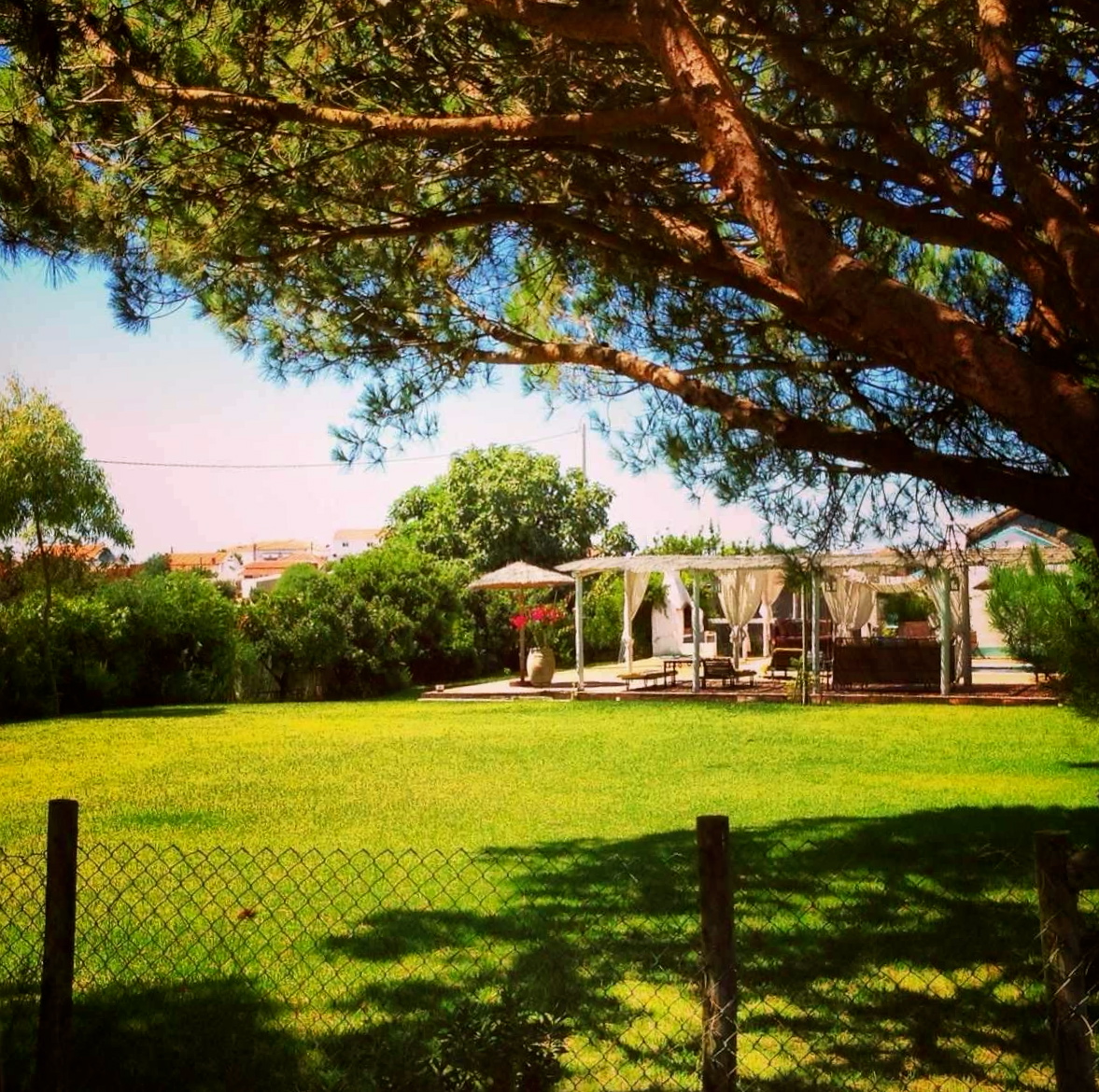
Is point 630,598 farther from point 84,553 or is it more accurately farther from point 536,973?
point 536,973

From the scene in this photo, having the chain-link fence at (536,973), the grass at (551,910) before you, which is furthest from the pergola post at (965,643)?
the chain-link fence at (536,973)

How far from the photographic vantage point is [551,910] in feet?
18.2

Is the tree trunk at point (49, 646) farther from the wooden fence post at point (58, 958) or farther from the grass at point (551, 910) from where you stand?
the wooden fence post at point (58, 958)

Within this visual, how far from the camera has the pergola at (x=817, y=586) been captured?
17.7 m

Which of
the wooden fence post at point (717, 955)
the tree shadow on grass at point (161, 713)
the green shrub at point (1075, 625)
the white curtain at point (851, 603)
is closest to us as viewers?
the wooden fence post at point (717, 955)

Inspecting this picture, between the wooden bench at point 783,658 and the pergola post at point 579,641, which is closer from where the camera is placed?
the pergola post at point 579,641

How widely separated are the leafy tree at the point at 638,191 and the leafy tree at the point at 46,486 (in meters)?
13.1

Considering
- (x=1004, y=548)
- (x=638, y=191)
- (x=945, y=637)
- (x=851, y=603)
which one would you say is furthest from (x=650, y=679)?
(x=638, y=191)

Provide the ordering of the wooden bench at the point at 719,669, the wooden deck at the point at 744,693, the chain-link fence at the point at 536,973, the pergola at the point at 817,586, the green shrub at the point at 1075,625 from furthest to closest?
the wooden bench at the point at 719,669 → the wooden deck at the point at 744,693 → the pergola at the point at 817,586 → the green shrub at the point at 1075,625 → the chain-link fence at the point at 536,973

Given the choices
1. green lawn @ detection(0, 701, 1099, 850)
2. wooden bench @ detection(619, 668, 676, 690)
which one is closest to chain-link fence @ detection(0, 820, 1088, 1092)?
green lawn @ detection(0, 701, 1099, 850)

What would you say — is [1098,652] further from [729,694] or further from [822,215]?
[729,694]

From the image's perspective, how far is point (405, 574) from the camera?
24.3m

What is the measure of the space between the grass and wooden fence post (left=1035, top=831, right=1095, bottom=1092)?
88 cm

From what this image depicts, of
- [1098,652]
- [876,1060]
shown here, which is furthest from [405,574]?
[876,1060]
